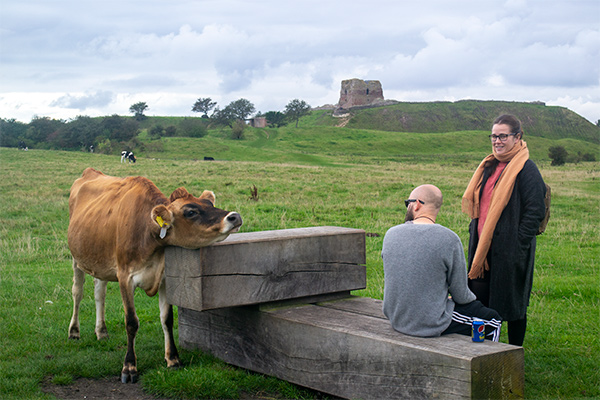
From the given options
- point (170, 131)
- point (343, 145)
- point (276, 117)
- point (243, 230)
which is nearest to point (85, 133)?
point (170, 131)

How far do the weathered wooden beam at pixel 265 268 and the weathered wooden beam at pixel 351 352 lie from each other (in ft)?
0.69

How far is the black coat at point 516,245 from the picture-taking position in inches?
209

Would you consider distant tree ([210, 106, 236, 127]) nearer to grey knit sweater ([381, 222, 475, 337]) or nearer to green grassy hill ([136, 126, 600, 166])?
green grassy hill ([136, 126, 600, 166])

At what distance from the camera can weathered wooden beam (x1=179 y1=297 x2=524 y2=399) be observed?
393 centimetres

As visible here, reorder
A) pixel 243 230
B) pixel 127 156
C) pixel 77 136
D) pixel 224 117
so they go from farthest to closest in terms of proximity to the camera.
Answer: pixel 224 117 < pixel 77 136 < pixel 127 156 < pixel 243 230

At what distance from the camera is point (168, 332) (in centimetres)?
557

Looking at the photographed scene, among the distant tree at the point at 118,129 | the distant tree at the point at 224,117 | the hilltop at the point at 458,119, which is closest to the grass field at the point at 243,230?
the distant tree at the point at 118,129

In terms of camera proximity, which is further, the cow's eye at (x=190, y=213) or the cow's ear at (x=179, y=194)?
the cow's ear at (x=179, y=194)

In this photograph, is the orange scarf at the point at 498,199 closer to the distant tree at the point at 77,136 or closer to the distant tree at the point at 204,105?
the distant tree at the point at 77,136

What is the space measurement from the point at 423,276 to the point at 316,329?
3.49ft

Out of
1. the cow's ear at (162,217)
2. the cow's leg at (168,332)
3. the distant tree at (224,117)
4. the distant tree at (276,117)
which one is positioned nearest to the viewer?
the cow's ear at (162,217)

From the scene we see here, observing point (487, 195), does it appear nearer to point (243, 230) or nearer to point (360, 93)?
point (243, 230)

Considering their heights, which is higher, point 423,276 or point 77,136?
point 77,136

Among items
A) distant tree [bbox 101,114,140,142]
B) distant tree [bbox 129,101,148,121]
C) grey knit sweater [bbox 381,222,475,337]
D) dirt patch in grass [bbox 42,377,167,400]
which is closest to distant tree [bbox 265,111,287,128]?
distant tree [bbox 129,101,148,121]
